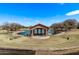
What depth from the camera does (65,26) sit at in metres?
3.06

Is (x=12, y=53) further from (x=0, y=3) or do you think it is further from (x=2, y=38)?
(x=0, y=3)

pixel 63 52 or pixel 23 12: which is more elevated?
pixel 23 12

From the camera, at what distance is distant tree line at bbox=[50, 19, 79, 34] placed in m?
3.04

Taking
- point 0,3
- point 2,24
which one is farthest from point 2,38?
point 0,3

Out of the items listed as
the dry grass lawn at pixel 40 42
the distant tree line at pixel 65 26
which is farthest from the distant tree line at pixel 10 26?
the distant tree line at pixel 65 26

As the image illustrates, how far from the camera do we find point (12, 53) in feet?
10.0

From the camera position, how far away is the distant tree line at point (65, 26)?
3.04m

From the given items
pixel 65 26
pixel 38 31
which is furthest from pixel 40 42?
pixel 65 26

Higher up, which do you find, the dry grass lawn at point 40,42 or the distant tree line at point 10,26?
the distant tree line at point 10,26

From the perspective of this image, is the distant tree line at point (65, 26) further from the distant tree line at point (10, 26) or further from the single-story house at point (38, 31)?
the distant tree line at point (10, 26)

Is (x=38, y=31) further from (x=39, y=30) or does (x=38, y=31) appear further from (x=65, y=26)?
(x=65, y=26)

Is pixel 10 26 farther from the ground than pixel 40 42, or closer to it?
farther from the ground

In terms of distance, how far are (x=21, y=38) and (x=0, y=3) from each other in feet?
1.18
